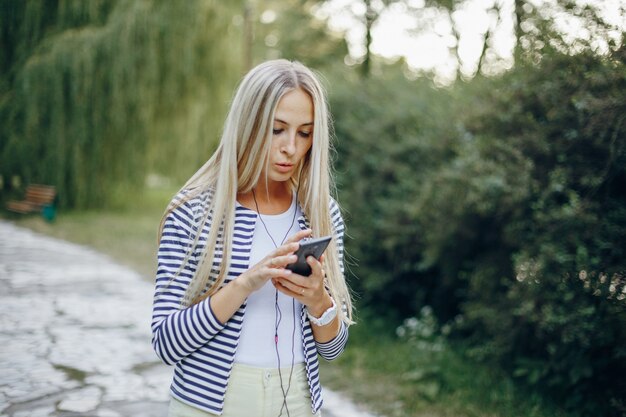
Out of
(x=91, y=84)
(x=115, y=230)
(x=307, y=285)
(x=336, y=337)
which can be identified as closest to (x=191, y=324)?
(x=307, y=285)

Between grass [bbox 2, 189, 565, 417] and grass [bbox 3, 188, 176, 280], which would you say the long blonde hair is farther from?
grass [bbox 3, 188, 176, 280]

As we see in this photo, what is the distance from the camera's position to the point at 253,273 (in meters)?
1.43

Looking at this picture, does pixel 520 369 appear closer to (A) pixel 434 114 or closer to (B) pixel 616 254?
(B) pixel 616 254

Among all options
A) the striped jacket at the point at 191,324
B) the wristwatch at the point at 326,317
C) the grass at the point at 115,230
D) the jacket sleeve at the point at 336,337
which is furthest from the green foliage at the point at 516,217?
the grass at the point at 115,230

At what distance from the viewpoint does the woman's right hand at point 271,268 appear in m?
1.40

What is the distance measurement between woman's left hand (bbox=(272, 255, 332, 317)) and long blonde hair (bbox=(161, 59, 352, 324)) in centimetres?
19

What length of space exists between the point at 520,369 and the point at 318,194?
2774 mm

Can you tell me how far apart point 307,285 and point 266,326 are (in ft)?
0.73

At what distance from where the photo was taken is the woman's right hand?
140 cm

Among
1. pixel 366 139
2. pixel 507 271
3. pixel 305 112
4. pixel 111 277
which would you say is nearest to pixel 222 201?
pixel 305 112

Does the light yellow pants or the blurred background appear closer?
the light yellow pants

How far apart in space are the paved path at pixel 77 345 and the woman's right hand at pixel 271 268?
8.42ft

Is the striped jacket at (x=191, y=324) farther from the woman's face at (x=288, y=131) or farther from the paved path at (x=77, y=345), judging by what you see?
the paved path at (x=77, y=345)

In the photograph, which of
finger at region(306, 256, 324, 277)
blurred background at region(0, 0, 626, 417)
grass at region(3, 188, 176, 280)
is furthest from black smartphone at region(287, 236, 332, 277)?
grass at region(3, 188, 176, 280)
